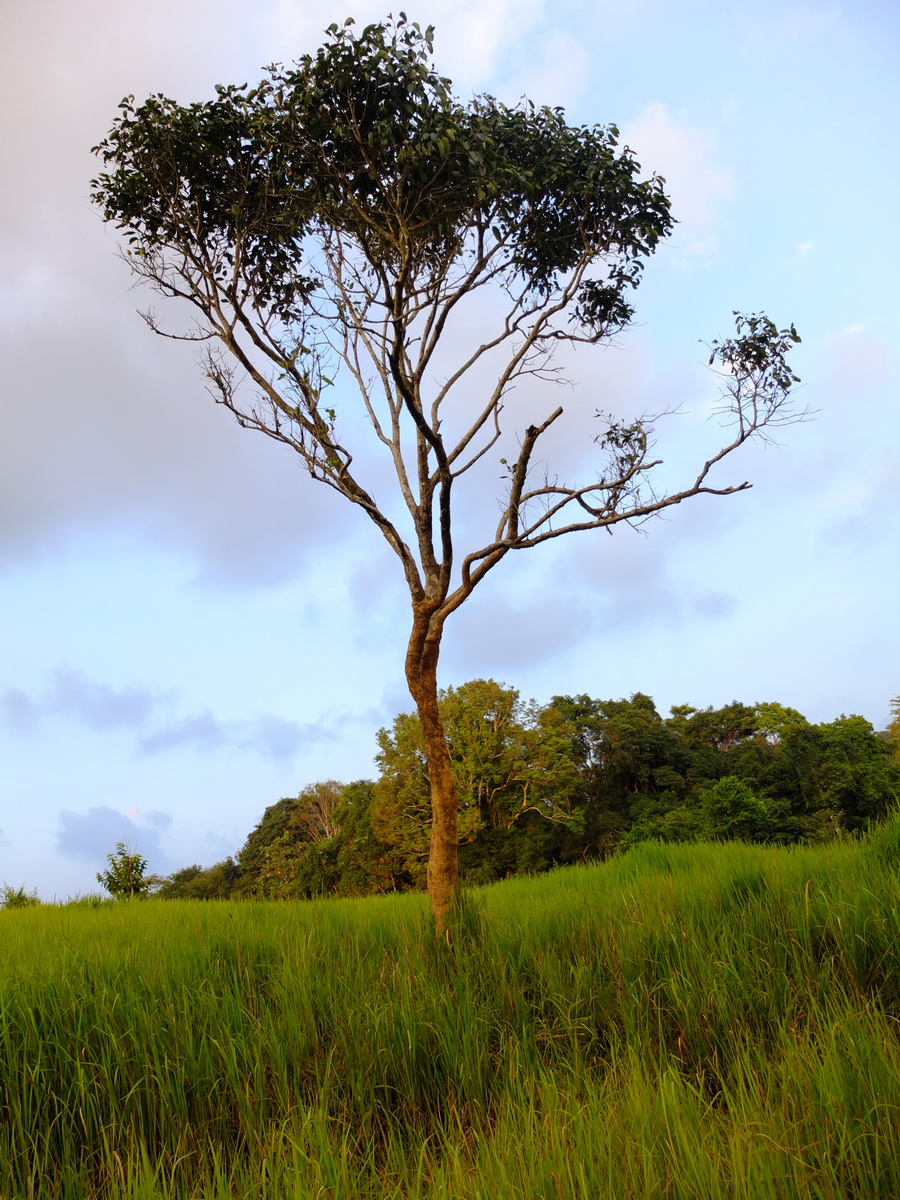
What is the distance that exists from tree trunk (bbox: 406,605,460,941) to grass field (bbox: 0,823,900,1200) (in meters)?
0.84

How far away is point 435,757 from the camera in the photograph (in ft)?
26.1

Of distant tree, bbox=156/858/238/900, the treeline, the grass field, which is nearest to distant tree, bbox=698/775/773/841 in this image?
the treeline

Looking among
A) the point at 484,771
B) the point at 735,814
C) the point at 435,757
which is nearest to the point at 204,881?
the point at 484,771

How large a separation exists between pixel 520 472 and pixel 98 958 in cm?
616

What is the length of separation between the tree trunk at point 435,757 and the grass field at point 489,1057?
84 centimetres

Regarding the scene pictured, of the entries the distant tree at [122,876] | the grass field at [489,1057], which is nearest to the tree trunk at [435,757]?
the grass field at [489,1057]

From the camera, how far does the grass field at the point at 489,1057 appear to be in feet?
9.38

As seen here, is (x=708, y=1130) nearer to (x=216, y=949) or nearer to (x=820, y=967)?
(x=820, y=967)

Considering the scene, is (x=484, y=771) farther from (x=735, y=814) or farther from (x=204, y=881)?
(x=204, y=881)

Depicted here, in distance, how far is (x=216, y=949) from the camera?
243 inches

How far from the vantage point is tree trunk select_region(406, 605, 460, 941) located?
7465mm

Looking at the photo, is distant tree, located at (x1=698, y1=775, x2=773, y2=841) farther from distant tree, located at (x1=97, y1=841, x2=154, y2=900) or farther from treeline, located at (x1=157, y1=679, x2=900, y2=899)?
distant tree, located at (x1=97, y1=841, x2=154, y2=900)

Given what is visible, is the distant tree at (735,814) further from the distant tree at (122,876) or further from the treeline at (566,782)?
the distant tree at (122,876)

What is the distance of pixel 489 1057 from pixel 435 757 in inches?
146
